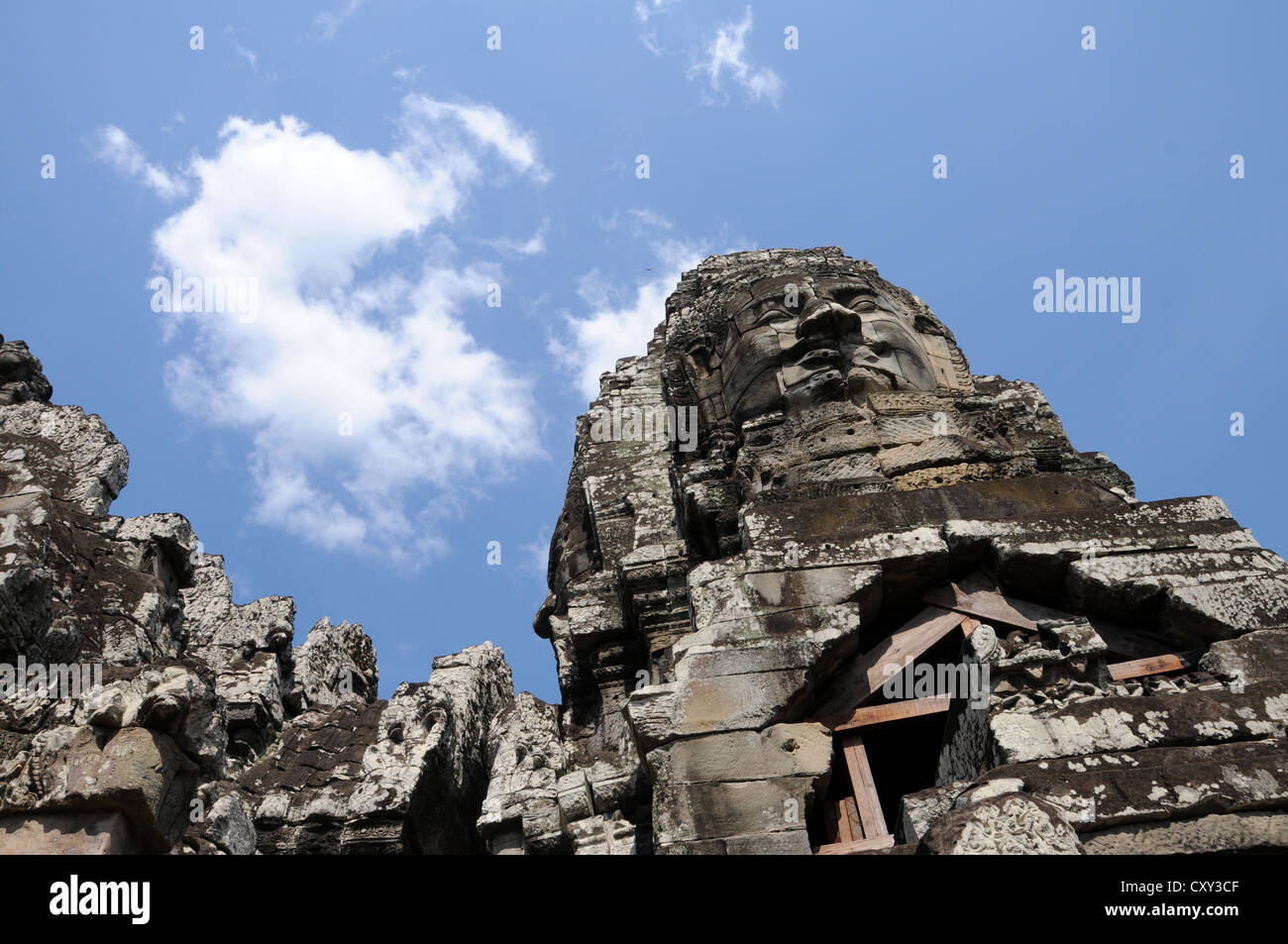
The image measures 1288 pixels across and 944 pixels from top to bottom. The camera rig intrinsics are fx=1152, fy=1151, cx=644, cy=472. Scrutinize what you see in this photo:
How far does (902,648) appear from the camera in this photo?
778 cm

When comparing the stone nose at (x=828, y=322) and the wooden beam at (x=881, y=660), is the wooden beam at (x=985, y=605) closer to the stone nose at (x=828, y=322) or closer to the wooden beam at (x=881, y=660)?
the wooden beam at (x=881, y=660)

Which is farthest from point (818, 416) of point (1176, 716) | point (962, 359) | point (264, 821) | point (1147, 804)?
point (264, 821)

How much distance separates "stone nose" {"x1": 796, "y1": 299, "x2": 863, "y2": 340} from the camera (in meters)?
11.3

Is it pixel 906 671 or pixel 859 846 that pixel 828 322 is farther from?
pixel 859 846

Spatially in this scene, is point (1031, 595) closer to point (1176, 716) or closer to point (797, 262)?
point (1176, 716)

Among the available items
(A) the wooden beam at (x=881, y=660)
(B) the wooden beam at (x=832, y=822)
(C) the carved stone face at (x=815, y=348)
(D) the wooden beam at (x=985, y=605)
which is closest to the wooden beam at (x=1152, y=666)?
(D) the wooden beam at (x=985, y=605)

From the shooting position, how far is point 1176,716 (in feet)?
21.4

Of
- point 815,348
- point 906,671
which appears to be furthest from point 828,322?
point 906,671

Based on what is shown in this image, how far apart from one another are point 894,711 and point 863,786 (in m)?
0.57

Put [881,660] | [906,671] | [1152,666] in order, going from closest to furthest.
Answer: [1152,666] < [906,671] < [881,660]

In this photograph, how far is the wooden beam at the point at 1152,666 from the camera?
7.29 meters

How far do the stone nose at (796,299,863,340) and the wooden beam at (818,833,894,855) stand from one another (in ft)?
19.0
